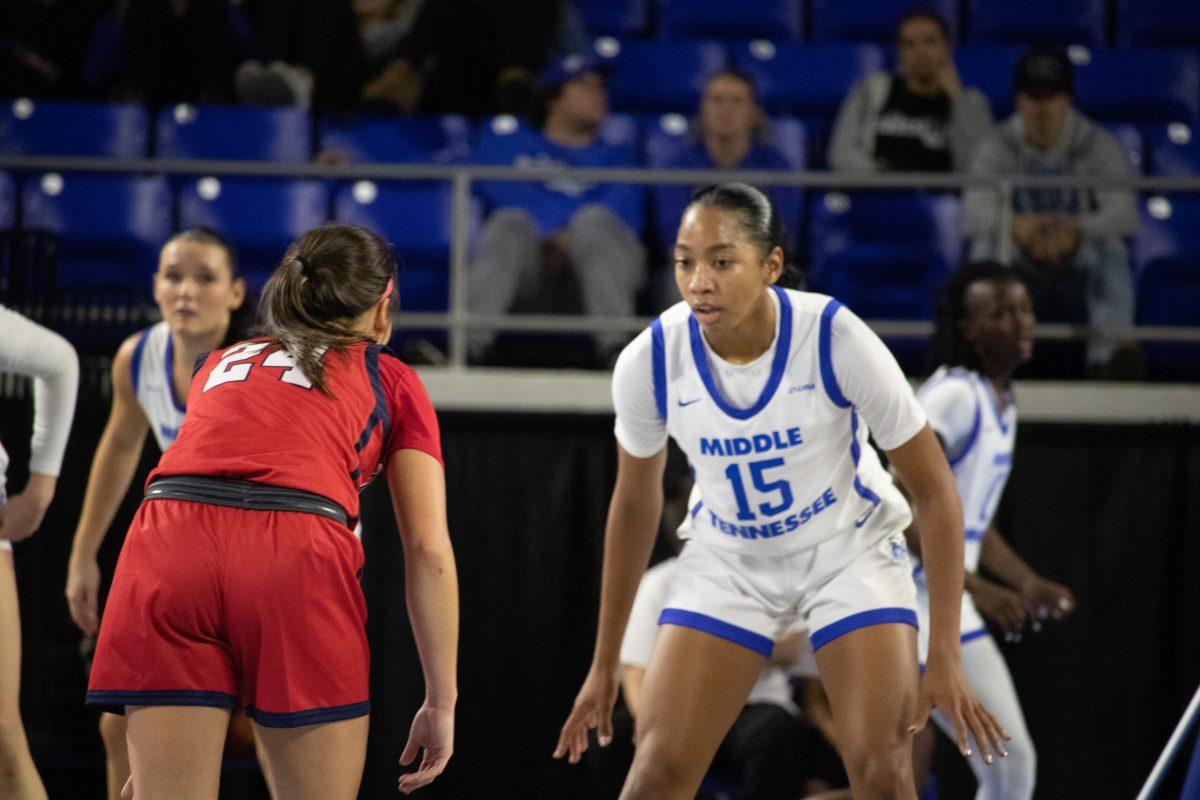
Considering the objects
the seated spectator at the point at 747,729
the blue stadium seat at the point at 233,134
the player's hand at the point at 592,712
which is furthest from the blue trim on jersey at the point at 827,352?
the blue stadium seat at the point at 233,134

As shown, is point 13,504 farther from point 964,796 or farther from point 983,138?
point 983,138

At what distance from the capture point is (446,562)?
→ 8.19 feet

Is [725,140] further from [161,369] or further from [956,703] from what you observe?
[956,703]

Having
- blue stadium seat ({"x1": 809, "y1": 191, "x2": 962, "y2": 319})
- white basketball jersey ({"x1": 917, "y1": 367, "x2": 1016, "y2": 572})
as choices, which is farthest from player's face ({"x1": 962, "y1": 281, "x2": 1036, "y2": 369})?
blue stadium seat ({"x1": 809, "y1": 191, "x2": 962, "y2": 319})

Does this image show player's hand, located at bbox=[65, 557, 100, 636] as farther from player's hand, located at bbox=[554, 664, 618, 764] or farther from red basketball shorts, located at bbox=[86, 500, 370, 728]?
red basketball shorts, located at bbox=[86, 500, 370, 728]

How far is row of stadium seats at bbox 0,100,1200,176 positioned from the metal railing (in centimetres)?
85

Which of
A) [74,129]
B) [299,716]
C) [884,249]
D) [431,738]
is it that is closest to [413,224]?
[74,129]

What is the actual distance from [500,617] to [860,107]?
289 cm

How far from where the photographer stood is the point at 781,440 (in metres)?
3.10

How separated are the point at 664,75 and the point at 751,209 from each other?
4.46m

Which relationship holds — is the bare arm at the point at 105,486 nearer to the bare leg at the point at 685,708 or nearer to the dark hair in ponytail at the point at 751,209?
the bare leg at the point at 685,708

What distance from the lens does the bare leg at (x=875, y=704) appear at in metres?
2.95

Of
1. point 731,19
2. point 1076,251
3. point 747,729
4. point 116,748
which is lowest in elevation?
point 747,729

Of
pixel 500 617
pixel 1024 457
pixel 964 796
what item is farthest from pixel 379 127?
pixel 964 796
